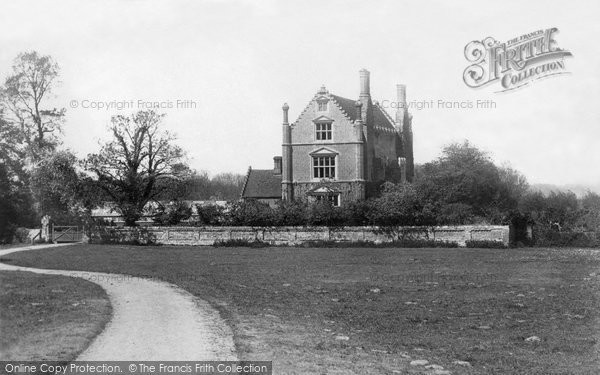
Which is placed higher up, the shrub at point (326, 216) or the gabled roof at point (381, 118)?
the gabled roof at point (381, 118)

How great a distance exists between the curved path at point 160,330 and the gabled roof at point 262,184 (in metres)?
43.5

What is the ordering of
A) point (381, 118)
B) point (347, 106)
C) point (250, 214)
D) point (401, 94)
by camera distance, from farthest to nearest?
point (401, 94) → point (381, 118) → point (347, 106) → point (250, 214)

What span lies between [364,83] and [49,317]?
1945 inches

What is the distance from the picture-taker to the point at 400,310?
1599 cm

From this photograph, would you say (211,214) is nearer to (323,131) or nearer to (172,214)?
(172,214)

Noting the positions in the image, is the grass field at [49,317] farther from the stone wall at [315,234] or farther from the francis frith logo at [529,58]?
the stone wall at [315,234]

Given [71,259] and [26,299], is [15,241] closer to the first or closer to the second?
[71,259]

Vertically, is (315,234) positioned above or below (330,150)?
below

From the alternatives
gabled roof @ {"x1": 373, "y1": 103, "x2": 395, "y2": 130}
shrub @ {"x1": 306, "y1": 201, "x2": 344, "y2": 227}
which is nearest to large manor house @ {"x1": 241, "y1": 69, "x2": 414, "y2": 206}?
gabled roof @ {"x1": 373, "y1": 103, "x2": 395, "y2": 130}

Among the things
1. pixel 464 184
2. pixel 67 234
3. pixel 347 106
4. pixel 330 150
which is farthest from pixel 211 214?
pixel 464 184

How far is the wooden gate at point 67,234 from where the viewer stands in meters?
49.3

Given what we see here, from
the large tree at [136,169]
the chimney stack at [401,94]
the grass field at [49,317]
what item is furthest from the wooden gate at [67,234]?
the chimney stack at [401,94]

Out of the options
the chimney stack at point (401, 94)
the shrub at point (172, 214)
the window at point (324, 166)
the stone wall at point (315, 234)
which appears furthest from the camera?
the chimney stack at point (401, 94)

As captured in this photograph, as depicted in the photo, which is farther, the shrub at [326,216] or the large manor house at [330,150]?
the large manor house at [330,150]
